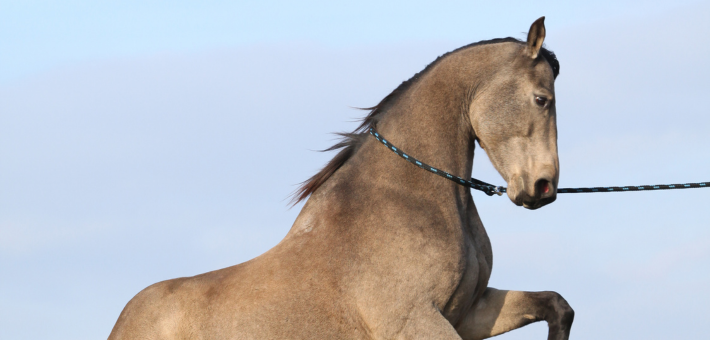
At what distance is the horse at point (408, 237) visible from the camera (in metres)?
6.12

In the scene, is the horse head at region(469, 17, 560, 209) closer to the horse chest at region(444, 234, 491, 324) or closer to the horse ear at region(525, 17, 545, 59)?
the horse ear at region(525, 17, 545, 59)

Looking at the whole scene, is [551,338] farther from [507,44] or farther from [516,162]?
[507,44]

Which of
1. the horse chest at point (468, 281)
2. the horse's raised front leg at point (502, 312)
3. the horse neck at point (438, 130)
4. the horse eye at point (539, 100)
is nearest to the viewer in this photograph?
the horse chest at point (468, 281)

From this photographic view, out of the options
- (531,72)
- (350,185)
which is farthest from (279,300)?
(531,72)

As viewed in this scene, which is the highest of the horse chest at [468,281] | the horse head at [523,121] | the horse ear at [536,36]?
the horse ear at [536,36]

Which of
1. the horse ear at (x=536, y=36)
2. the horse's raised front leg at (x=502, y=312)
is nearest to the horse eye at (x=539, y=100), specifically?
the horse ear at (x=536, y=36)

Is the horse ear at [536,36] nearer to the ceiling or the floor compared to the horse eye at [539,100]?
nearer to the ceiling

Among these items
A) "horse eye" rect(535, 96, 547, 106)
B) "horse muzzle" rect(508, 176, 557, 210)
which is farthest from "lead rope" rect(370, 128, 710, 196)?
"horse eye" rect(535, 96, 547, 106)

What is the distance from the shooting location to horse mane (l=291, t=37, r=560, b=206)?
6762 millimetres

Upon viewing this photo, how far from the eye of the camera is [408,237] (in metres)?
6.19

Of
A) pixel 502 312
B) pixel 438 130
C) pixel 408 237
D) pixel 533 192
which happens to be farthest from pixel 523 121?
pixel 502 312

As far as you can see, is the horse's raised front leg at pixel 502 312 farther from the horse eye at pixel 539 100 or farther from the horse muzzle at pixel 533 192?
the horse eye at pixel 539 100

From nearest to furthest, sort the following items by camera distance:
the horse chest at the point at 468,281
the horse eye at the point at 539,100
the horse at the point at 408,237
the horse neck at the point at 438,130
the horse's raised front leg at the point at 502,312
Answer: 1. the horse at the point at 408,237
2. the horse chest at the point at 468,281
3. the horse eye at the point at 539,100
4. the horse neck at the point at 438,130
5. the horse's raised front leg at the point at 502,312

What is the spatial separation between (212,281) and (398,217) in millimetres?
1609
